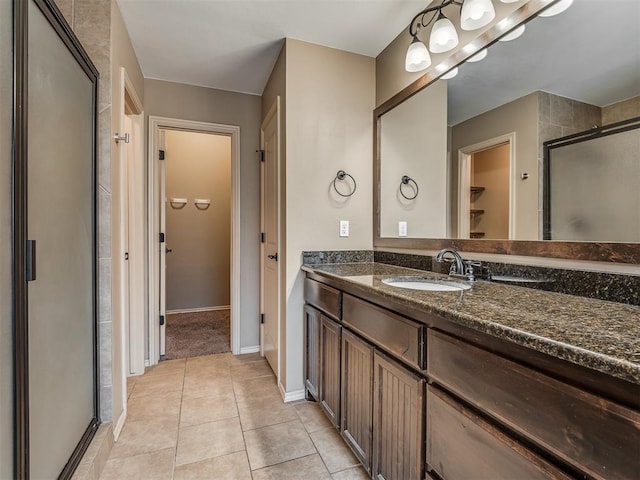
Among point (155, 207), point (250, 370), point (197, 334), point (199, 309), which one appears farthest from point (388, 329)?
point (199, 309)

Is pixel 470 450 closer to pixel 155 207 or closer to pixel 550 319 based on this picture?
pixel 550 319

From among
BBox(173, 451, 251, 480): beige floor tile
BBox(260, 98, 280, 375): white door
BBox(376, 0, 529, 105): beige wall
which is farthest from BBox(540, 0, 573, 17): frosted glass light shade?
BBox(173, 451, 251, 480): beige floor tile

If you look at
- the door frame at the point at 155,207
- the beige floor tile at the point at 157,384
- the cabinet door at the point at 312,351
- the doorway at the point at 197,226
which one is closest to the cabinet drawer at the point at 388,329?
the cabinet door at the point at 312,351

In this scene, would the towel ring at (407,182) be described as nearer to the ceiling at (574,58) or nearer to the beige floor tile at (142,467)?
the ceiling at (574,58)

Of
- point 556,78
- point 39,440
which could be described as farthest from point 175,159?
point 556,78

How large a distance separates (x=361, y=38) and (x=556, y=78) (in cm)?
129

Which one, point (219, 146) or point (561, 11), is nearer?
point (561, 11)

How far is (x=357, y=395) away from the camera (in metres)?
1.41

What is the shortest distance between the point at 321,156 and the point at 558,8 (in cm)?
134

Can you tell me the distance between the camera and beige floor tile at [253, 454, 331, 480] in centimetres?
142

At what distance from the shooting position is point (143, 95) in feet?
8.55

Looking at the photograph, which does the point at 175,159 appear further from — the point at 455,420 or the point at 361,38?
the point at 455,420

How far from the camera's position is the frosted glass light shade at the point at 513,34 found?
4.22 feet

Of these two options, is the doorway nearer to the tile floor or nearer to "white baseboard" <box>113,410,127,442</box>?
the tile floor
